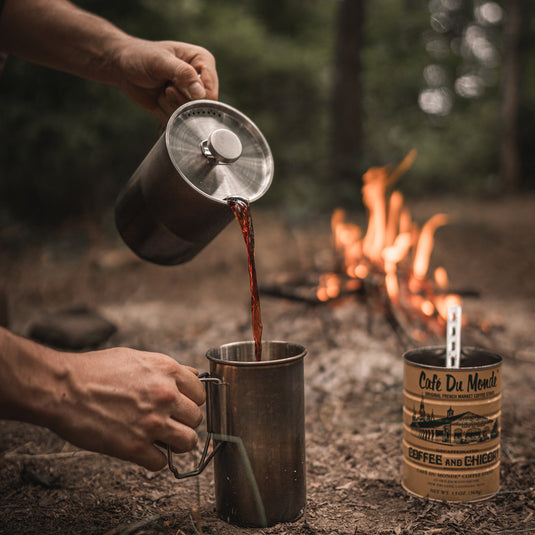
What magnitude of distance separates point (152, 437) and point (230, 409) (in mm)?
300

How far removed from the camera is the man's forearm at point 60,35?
226 centimetres

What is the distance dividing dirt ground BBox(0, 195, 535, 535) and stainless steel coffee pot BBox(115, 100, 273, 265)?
3.08 feet

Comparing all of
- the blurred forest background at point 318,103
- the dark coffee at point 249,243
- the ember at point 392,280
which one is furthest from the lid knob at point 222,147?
the blurred forest background at point 318,103

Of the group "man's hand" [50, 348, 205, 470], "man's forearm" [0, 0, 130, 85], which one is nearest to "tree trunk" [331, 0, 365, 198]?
"man's forearm" [0, 0, 130, 85]

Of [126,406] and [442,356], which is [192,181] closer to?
[126,406]

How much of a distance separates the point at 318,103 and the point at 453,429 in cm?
1101

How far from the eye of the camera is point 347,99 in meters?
8.18

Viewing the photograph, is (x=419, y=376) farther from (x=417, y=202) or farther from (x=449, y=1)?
(x=449, y=1)

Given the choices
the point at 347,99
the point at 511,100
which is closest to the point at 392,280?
the point at 347,99

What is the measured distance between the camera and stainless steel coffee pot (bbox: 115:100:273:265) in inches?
76.7

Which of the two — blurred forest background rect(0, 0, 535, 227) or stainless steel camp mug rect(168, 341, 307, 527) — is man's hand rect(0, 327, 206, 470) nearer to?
stainless steel camp mug rect(168, 341, 307, 527)

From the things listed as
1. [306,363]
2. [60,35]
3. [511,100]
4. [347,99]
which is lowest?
[306,363]

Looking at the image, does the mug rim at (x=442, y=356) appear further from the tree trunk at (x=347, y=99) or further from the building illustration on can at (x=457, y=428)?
the tree trunk at (x=347, y=99)

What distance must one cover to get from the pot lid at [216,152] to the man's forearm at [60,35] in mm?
526
